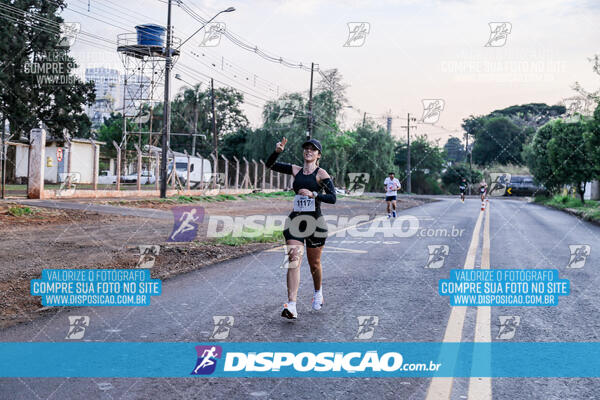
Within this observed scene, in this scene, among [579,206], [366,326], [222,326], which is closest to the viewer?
[222,326]

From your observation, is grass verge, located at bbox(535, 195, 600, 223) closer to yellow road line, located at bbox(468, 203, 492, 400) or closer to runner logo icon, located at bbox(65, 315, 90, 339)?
yellow road line, located at bbox(468, 203, 492, 400)

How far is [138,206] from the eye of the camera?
2220 cm

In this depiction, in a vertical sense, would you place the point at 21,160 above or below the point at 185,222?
above

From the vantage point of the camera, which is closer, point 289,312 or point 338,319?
point 289,312

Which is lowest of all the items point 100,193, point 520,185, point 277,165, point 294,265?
point 100,193

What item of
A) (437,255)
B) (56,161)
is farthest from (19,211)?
(56,161)

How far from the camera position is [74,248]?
10.8 meters

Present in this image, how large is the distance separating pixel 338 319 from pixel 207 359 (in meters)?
1.81

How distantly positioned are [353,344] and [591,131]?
78.8 feet

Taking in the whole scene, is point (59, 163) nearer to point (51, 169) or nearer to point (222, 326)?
point (51, 169)

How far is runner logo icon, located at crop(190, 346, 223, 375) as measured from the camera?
4383 mm

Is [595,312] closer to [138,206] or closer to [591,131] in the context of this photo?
[138,206]

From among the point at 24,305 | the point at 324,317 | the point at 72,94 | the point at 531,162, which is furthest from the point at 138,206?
the point at 531,162

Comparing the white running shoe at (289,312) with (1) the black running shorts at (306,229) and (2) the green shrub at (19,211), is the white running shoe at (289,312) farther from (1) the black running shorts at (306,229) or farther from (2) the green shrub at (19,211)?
(2) the green shrub at (19,211)
